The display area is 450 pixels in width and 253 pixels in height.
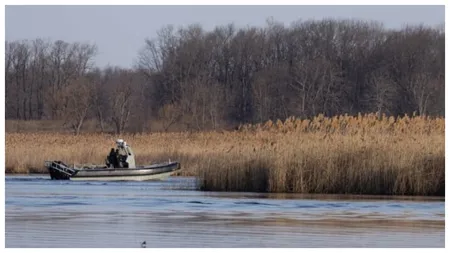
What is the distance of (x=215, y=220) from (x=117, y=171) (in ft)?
48.1

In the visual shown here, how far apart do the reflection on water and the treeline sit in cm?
4309

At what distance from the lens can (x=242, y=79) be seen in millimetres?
79750

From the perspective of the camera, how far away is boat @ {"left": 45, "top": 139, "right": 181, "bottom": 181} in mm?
31594

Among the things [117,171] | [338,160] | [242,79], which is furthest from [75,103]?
[338,160]

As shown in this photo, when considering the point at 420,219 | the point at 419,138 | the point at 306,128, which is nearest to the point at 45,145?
the point at 306,128

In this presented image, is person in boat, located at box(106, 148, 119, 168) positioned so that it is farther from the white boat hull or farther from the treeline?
the treeline

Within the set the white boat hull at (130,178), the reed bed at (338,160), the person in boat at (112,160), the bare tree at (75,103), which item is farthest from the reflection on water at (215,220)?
the bare tree at (75,103)

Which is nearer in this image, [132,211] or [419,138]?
[132,211]

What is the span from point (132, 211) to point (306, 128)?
30.3ft

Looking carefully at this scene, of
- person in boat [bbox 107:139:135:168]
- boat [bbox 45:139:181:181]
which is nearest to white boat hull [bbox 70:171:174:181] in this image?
boat [bbox 45:139:181:181]

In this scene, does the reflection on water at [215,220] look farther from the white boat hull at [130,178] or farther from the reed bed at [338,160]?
the white boat hull at [130,178]

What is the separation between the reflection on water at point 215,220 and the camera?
1436 centimetres

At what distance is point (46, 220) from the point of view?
17.1 metres
